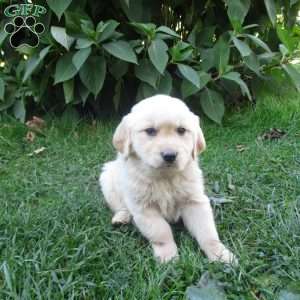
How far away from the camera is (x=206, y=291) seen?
2416 millimetres

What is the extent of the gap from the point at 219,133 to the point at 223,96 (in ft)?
2.19

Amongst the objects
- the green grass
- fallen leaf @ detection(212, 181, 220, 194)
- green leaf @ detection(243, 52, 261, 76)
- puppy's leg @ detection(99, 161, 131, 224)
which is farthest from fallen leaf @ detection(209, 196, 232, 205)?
green leaf @ detection(243, 52, 261, 76)

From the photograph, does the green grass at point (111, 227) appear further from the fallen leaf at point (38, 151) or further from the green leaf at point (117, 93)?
the green leaf at point (117, 93)

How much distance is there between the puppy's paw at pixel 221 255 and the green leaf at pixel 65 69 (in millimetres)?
2539

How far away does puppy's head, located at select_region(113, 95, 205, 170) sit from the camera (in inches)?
116

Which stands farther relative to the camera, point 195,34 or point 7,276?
point 195,34

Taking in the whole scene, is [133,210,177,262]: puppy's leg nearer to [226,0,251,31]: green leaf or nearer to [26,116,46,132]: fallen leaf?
[26,116,46,132]: fallen leaf

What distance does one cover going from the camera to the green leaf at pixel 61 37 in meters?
4.72

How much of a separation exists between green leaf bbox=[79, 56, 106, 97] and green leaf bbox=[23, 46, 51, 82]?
1.18ft

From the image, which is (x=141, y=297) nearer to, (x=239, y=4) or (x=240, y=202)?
(x=240, y=202)

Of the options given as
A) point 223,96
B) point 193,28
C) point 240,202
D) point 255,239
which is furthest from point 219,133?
point 255,239

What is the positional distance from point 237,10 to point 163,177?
2486mm

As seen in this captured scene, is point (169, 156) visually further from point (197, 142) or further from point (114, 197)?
point (114, 197)

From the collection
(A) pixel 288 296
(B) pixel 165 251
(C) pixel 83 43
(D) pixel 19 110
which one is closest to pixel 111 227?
(B) pixel 165 251
